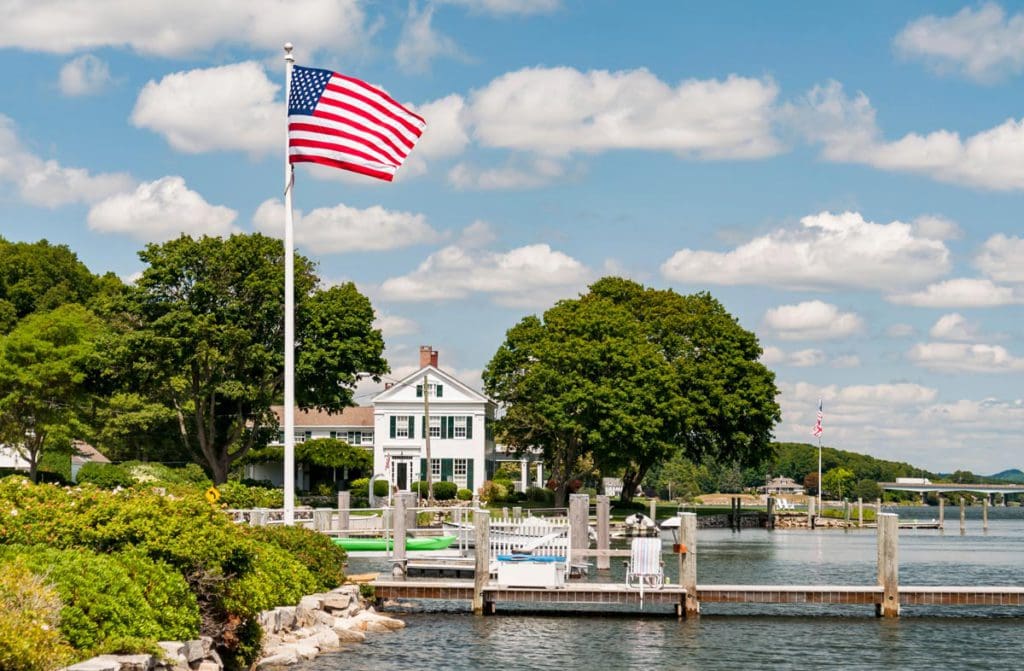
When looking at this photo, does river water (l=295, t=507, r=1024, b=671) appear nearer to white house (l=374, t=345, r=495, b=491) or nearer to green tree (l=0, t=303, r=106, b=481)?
green tree (l=0, t=303, r=106, b=481)

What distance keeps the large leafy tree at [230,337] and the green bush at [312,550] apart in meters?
37.7

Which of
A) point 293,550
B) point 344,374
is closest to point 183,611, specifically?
point 293,550

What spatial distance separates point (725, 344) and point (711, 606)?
52.6 meters

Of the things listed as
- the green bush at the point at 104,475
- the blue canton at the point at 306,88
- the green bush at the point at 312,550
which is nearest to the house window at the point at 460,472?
the green bush at the point at 104,475

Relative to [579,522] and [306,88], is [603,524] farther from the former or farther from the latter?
[306,88]

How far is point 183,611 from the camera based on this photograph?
1962cm

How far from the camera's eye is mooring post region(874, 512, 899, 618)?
1219 inches

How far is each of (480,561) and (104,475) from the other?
40459 millimetres

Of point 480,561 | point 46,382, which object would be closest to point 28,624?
point 480,561

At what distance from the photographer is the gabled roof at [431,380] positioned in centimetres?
9012

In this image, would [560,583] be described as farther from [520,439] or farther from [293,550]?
[520,439]

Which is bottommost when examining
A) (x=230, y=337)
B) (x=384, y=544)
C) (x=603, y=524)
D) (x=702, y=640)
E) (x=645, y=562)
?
(x=702, y=640)

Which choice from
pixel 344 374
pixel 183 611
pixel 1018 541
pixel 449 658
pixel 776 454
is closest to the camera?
pixel 183 611

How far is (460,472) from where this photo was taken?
89.9 meters
